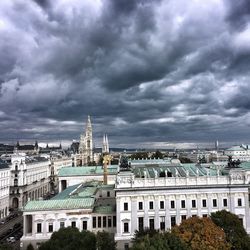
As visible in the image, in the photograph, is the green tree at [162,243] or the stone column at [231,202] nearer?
the green tree at [162,243]

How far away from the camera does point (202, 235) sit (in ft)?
170

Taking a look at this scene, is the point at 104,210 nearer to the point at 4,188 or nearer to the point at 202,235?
the point at 202,235

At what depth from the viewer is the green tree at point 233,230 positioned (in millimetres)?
54281

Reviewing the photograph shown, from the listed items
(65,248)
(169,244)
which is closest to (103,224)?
(65,248)

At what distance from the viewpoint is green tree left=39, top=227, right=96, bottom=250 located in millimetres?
52438

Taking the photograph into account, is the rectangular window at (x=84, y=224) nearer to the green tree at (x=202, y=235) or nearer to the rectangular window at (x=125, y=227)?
the rectangular window at (x=125, y=227)

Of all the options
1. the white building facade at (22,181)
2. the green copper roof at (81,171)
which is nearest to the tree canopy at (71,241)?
the green copper roof at (81,171)

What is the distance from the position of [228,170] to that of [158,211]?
20731 millimetres

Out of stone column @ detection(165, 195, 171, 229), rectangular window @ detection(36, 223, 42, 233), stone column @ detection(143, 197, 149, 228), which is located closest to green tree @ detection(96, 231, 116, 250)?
stone column @ detection(143, 197, 149, 228)

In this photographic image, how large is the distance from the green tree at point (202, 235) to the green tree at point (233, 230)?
2.98m

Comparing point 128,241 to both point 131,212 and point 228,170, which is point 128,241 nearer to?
point 131,212

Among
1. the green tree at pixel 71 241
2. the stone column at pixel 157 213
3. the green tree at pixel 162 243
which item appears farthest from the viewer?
the stone column at pixel 157 213

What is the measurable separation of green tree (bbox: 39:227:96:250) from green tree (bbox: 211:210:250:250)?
920 inches

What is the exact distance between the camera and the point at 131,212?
73875 millimetres
